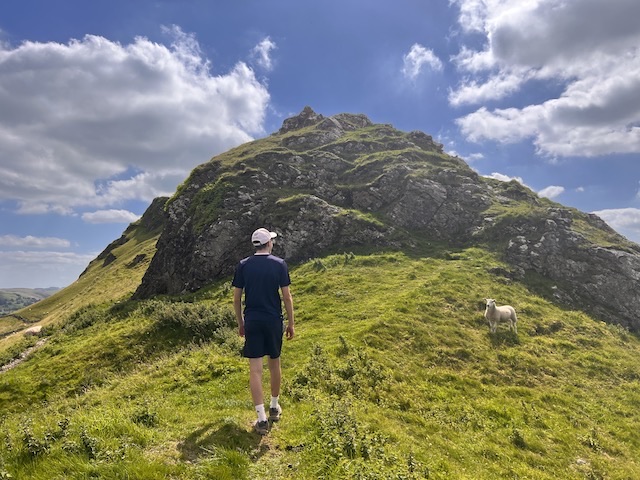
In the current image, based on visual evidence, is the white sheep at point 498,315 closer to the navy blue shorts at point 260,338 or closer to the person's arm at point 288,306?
the person's arm at point 288,306

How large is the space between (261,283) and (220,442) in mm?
3492

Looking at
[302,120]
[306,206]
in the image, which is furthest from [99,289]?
[302,120]

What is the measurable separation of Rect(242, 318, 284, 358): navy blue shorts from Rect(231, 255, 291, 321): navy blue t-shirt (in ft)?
0.47

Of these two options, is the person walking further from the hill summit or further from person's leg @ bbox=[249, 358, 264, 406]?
the hill summit

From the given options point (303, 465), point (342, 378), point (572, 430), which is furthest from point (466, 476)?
point (572, 430)

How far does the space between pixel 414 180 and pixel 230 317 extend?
38591 millimetres

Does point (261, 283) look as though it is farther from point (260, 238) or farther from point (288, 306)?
point (260, 238)

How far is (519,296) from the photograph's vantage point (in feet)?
105

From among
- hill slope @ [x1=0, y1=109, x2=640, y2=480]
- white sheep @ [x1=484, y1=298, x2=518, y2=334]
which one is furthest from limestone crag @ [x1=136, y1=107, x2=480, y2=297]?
white sheep @ [x1=484, y1=298, x2=518, y2=334]

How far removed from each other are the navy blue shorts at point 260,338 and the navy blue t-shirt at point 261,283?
0.47 feet

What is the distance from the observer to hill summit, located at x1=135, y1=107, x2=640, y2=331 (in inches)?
1470

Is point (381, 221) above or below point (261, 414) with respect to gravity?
above

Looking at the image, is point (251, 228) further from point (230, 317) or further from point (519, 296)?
point (519, 296)

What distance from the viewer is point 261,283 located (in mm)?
8812
